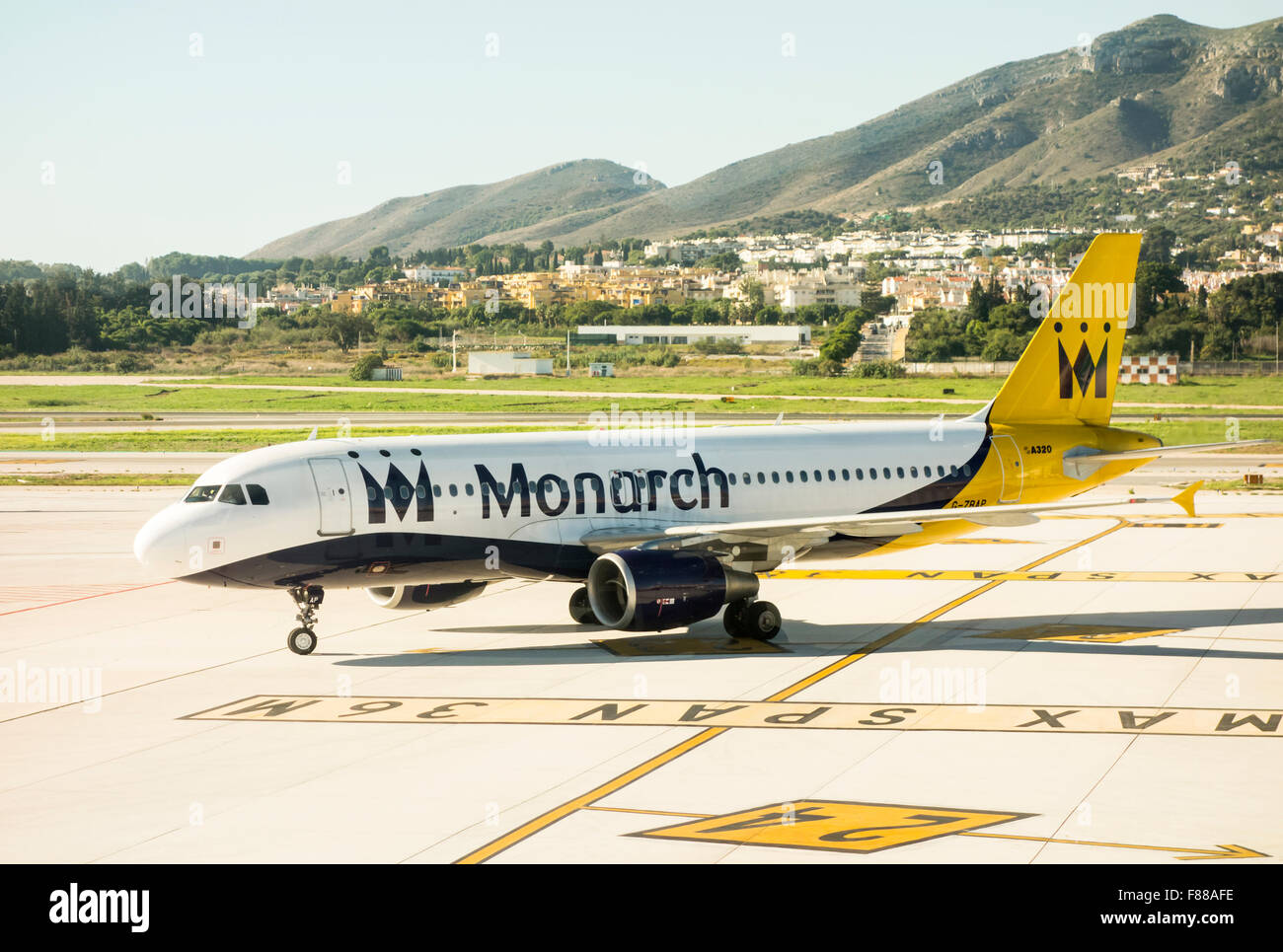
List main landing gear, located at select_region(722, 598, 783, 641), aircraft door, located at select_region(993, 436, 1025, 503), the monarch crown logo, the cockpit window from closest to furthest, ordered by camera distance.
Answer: the cockpit window
main landing gear, located at select_region(722, 598, 783, 641)
aircraft door, located at select_region(993, 436, 1025, 503)
the monarch crown logo

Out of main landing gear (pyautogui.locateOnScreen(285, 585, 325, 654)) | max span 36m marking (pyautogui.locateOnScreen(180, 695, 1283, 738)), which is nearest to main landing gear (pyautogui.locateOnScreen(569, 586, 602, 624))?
main landing gear (pyautogui.locateOnScreen(285, 585, 325, 654))

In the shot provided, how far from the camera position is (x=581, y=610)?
A: 32781 mm

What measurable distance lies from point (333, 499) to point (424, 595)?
405 cm

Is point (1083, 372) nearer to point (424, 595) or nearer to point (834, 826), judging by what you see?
point (424, 595)

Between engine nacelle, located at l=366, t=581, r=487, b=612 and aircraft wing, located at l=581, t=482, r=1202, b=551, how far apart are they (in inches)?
128

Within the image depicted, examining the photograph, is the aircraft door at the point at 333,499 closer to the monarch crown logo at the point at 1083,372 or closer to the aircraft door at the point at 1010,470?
the aircraft door at the point at 1010,470

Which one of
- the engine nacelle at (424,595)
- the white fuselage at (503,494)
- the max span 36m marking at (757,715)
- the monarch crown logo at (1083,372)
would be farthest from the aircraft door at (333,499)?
the monarch crown logo at (1083,372)

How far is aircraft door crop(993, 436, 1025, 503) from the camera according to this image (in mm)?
36406

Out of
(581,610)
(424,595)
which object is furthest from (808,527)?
(424,595)

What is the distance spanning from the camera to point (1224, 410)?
10244cm

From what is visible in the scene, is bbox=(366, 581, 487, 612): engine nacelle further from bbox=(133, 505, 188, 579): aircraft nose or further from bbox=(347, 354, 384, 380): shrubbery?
bbox=(347, 354, 384, 380): shrubbery

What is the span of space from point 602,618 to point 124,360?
176722 millimetres

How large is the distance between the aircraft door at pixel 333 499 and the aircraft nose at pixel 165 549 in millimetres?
2727
